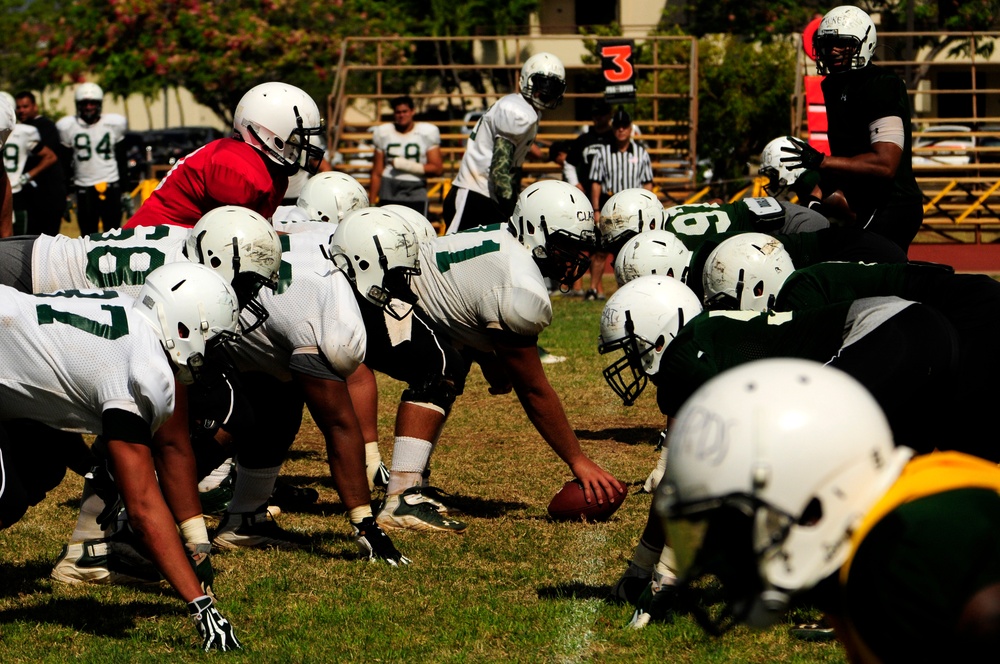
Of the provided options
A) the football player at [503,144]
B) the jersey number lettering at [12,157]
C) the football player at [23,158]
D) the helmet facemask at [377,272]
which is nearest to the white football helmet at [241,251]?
the helmet facemask at [377,272]

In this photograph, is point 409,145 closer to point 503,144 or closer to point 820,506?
point 503,144

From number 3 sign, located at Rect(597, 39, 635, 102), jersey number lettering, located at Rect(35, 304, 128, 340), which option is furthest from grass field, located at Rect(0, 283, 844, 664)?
number 3 sign, located at Rect(597, 39, 635, 102)

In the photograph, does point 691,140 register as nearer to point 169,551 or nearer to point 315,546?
point 315,546

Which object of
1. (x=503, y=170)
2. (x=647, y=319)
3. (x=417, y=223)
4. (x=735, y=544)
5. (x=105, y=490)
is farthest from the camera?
(x=503, y=170)

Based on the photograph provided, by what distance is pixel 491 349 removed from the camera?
6.37 metres

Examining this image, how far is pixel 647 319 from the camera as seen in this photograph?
4750 millimetres

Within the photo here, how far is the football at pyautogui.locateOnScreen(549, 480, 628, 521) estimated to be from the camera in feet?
19.6

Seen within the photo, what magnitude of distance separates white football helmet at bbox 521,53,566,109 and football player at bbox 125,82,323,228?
2.28 metres

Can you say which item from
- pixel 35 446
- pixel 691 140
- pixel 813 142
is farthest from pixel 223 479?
pixel 691 140

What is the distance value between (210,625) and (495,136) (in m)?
4.76

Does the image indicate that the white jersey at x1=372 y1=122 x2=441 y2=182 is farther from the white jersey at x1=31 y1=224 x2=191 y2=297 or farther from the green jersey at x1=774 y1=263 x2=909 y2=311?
the green jersey at x1=774 y1=263 x2=909 y2=311

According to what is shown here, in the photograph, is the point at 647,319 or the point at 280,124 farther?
the point at 280,124

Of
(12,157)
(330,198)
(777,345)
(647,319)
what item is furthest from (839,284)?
(12,157)

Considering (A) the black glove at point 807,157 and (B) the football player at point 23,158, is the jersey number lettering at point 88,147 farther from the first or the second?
(A) the black glove at point 807,157
